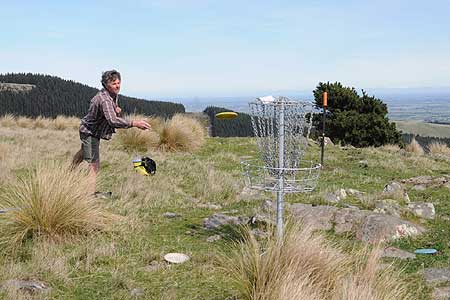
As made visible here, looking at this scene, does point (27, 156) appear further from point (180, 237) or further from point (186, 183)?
point (180, 237)

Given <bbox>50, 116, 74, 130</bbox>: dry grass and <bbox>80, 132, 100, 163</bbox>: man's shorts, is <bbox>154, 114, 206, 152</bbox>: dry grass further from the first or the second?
<bbox>50, 116, 74, 130</bbox>: dry grass

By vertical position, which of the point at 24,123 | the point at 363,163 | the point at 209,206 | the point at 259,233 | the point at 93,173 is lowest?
the point at 363,163

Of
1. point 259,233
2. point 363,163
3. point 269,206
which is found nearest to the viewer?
point 259,233

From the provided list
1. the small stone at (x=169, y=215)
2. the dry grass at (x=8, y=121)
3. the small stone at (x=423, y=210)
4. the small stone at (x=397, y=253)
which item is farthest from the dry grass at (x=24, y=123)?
the small stone at (x=397, y=253)

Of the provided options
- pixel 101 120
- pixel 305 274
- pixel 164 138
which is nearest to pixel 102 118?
pixel 101 120

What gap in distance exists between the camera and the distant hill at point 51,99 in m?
44.8

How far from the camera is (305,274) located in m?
3.32

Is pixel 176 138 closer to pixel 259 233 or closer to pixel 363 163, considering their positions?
pixel 363 163

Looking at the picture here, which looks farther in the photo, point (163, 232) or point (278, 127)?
point (163, 232)

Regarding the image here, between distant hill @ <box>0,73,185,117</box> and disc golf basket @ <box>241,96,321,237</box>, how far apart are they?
37386mm

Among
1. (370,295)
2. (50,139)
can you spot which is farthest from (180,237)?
(50,139)

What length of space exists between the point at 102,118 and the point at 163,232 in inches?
66.1

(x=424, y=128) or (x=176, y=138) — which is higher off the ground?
(x=176, y=138)

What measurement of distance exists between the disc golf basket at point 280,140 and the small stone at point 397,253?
1.09m
